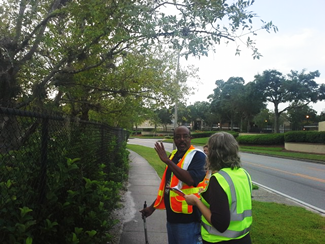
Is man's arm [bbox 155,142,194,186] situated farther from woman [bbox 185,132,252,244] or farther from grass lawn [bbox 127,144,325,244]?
grass lawn [bbox 127,144,325,244]

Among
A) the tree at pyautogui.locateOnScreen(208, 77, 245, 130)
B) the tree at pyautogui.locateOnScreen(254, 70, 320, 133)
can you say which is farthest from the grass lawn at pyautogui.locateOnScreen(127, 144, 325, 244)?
the tree at pyautogui.locateOnScreen(208, 77, 245, 130)

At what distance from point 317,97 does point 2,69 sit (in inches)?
1757

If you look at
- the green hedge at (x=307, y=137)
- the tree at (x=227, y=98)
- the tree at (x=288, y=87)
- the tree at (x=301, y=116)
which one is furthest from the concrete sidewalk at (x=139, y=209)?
the tree at (x=301, y=116)

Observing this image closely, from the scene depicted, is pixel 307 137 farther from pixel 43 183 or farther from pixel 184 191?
pixel 43 183

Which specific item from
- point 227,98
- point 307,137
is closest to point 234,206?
point 307,137

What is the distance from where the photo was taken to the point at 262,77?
44531 millimetres

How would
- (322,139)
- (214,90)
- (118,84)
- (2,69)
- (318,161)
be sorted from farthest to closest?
(214,90) → (322,139) → (318,161) → (118,84) → (2,69)

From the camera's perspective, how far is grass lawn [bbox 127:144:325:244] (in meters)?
4.80

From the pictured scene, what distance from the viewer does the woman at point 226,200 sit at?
6.63 feet

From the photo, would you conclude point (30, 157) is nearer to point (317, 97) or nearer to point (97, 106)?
point (97, 106)

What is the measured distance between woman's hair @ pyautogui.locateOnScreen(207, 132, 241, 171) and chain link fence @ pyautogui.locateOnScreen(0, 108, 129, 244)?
1250mm

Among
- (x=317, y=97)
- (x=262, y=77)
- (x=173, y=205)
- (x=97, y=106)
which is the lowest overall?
(x=173, y=205)

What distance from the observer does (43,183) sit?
2.54 m

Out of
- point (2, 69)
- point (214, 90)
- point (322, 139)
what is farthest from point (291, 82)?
point (2, 69)
